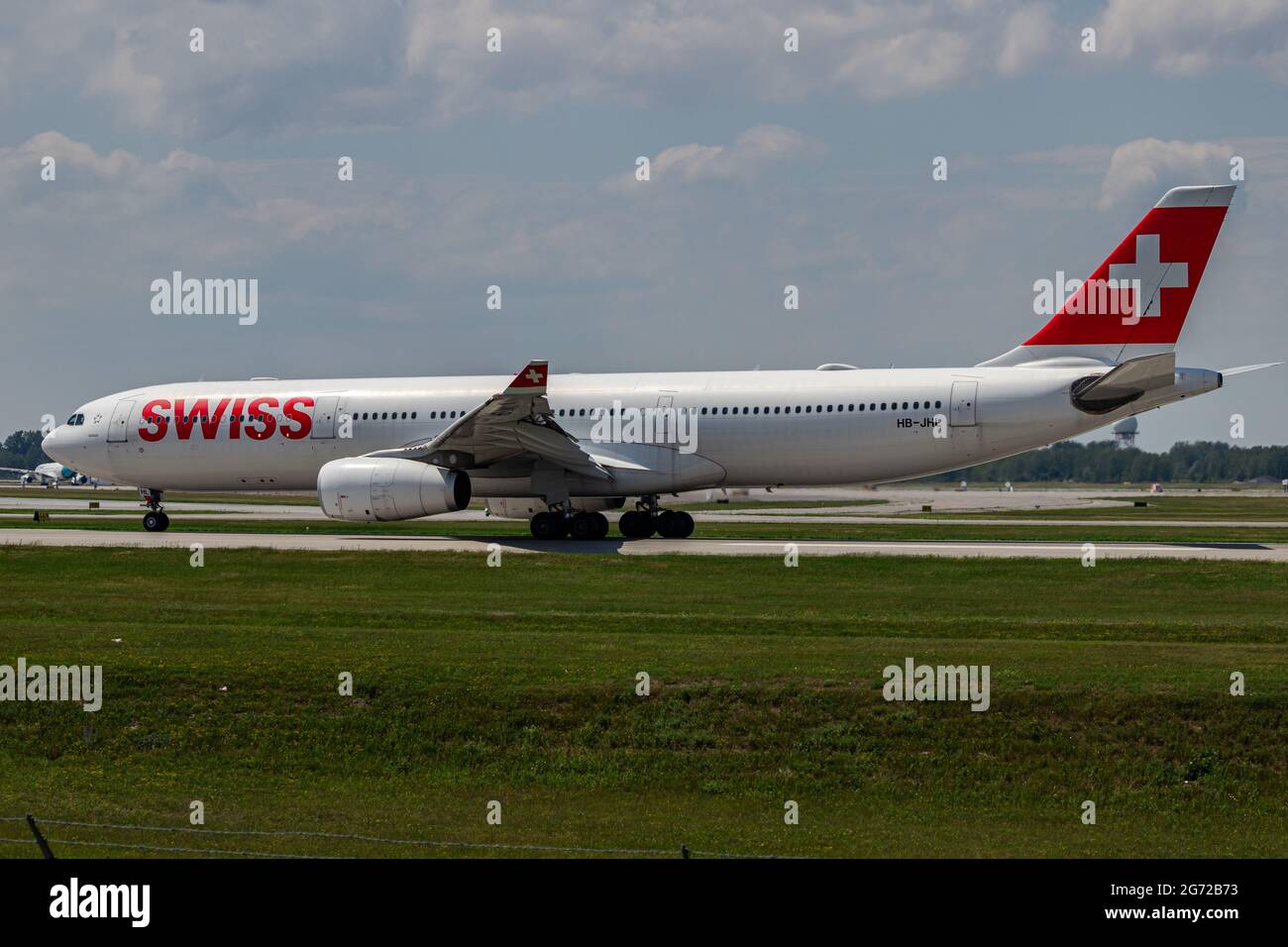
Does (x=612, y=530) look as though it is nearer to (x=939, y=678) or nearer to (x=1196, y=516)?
(x=939, y=678)

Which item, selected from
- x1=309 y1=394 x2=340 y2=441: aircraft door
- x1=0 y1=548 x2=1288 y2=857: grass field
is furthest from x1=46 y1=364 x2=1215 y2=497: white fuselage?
x1=0 y1=548 x2=1288 y2=857: grass field

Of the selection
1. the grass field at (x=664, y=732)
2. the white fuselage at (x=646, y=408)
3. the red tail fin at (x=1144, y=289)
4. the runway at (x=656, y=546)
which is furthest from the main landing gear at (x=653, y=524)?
the grass field at (x=664, y=732)

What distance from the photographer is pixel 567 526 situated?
35312 millimetres

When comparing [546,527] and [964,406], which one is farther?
[546,527]

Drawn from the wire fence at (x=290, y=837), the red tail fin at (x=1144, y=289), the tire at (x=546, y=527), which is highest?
the red tail fin at (x=1144, y=289)

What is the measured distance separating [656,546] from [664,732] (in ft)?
55.8

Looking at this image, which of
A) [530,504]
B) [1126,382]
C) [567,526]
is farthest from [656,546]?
[1126,382]

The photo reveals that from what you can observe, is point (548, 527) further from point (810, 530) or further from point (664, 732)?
point (664, 732)

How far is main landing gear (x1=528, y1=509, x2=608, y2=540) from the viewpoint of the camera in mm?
35156

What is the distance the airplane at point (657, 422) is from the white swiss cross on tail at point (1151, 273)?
3 cm

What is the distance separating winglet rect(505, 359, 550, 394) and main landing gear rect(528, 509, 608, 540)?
4326 millimetres

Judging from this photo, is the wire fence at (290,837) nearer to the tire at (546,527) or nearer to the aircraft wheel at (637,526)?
the tire at (546,527)

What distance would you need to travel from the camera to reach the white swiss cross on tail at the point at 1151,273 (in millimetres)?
32625
